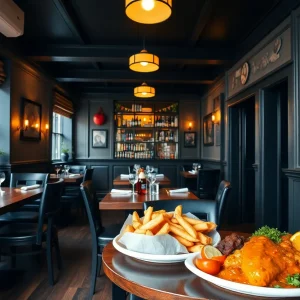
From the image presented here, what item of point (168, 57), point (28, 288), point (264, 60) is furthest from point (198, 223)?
point (168, 57)

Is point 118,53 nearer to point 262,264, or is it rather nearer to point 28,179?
point 28,179

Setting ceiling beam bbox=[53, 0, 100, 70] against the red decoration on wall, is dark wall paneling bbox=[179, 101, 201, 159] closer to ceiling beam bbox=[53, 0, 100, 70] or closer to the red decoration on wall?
the red decoration on wall

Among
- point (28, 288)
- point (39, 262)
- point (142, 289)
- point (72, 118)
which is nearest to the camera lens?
point (142, 289)

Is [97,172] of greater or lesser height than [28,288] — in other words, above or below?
above

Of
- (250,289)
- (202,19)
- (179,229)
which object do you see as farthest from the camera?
(202,19)

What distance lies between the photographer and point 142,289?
86 cm

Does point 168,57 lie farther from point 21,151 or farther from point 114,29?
point 21,151

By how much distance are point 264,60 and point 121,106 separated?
5462mm

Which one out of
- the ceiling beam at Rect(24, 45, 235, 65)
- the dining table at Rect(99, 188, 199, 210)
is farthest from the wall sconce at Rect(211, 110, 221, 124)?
the dining table at Rect(99, 188, 199, 210)

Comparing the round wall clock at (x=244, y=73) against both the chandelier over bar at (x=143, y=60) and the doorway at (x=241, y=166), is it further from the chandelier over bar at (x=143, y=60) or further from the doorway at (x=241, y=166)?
the chandelier over bar at (x=143, y=60)

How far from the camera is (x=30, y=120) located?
5.71 metres

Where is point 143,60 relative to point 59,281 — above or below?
above

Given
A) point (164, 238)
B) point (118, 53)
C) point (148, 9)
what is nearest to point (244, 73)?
point (118, 53)

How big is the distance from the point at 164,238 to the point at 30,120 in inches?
208
